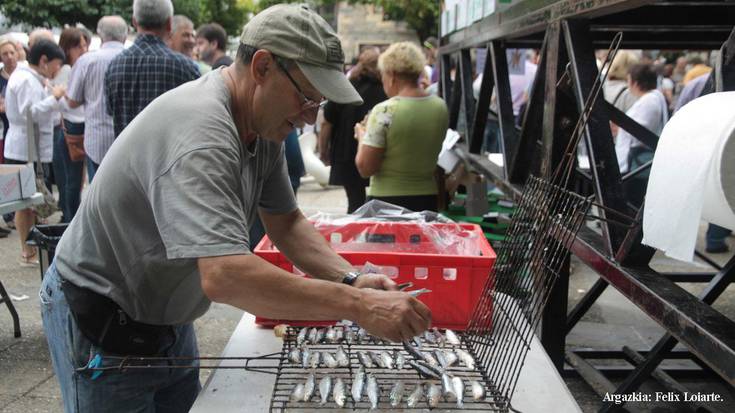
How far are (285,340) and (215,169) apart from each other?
1.05m

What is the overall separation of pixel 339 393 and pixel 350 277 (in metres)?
0.51

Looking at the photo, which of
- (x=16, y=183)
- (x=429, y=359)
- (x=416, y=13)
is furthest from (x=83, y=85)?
(x=416, y=13)

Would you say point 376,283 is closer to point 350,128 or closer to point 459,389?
point 459,389

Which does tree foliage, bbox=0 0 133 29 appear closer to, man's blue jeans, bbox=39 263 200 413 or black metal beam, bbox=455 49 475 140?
black metal beam, bbox=455 49 475 140

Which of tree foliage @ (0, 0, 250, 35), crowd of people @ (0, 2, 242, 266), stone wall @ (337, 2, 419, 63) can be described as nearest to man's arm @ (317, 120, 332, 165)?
crowd of people @ (0, 2, 242, 266)

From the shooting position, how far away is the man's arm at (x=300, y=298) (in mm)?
1697

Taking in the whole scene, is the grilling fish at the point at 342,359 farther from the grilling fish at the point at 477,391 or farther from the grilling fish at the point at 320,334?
the grilling fish at the point at 477,391

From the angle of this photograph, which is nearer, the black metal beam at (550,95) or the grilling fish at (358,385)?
the grilling fish at (358,385)

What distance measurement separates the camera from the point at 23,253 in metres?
6.83

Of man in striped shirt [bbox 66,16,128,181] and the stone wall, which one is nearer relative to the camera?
man in striped shirt [bbox 66,16,128,181]

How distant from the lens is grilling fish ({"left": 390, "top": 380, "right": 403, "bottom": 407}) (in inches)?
79.7

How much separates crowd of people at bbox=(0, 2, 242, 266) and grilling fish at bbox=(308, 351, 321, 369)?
321 centimetres

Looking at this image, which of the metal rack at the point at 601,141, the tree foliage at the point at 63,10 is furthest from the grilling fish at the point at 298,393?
the tree foliage at the point at 63,10

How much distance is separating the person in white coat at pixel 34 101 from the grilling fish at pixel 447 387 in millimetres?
6369
